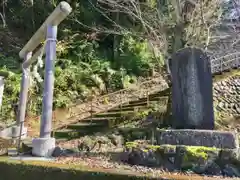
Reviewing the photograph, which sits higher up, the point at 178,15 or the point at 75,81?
the point at 178,15

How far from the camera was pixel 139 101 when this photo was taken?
12.3m

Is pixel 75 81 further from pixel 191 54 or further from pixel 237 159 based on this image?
pixel 237 159

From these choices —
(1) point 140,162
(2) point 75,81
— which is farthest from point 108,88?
(1) point 140,162

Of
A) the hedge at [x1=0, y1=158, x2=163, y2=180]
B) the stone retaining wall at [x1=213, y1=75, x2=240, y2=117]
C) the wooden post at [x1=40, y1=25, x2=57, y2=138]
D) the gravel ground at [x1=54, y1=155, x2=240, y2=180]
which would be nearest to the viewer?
the gravel ground at [x1=54, y1=155, x2=240, y2=180]

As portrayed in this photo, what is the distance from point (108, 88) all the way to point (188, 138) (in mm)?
9594

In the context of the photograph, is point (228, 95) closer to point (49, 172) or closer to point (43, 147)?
point (43, 147)

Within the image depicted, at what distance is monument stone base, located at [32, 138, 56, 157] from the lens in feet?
19.6

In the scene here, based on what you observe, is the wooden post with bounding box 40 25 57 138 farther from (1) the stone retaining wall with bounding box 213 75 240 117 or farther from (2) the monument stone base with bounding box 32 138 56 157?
(1) the stone retaining wall with bounding box 213 75 240 117

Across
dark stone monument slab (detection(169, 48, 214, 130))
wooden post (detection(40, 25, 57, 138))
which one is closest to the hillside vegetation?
wooden post (detection(40, 25, 57, 138))

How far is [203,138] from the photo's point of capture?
16.1 feet

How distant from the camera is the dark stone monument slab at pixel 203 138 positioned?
4859 millimetres

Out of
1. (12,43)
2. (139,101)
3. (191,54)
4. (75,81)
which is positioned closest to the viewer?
(191,54)

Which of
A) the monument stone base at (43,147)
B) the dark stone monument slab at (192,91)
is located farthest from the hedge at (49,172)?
the dark stone monument slab at (192,91)

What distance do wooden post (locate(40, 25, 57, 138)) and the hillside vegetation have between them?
4.85 meters
